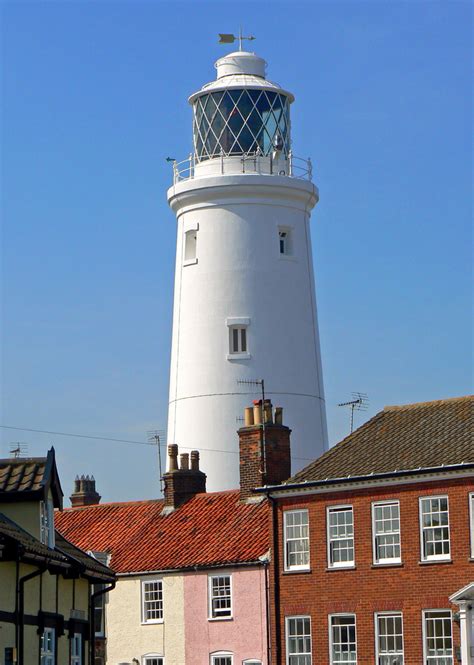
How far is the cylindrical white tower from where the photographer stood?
63.2 meters

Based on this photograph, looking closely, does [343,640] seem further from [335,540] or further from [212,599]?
[212,599]

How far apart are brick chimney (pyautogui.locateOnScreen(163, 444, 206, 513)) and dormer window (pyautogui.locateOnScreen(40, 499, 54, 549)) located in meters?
17.0

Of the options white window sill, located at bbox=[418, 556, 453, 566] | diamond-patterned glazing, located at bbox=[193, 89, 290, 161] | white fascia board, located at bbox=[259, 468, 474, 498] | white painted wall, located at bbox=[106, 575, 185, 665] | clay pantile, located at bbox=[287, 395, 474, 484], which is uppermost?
diamond-patterned glazing, located at bbox=[193, 89, 290, 161]

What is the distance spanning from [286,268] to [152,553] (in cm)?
1529

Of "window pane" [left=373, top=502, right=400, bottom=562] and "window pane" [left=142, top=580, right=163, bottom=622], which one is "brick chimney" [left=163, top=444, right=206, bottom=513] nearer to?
"window pane" [left=142, top=580, right=163, bottom=622]

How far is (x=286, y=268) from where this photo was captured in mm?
64875

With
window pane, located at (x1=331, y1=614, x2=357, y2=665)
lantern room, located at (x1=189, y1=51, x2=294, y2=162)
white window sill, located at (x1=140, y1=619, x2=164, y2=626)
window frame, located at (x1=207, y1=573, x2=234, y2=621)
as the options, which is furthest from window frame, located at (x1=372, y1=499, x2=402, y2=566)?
lantern room, located at (x1=189, y1=51, x2=294, y2=162)

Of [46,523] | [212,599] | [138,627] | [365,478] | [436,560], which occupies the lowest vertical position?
[138,627]

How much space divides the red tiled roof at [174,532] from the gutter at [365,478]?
251 centimetres

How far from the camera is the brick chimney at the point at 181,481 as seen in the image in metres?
56.4

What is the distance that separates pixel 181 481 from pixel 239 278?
1052 cm

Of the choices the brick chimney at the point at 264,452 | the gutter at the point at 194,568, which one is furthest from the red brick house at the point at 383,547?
the brick chimney at the point at 264,452

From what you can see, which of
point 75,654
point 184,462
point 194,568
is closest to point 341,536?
point 194,568

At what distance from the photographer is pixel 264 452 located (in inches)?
2077
